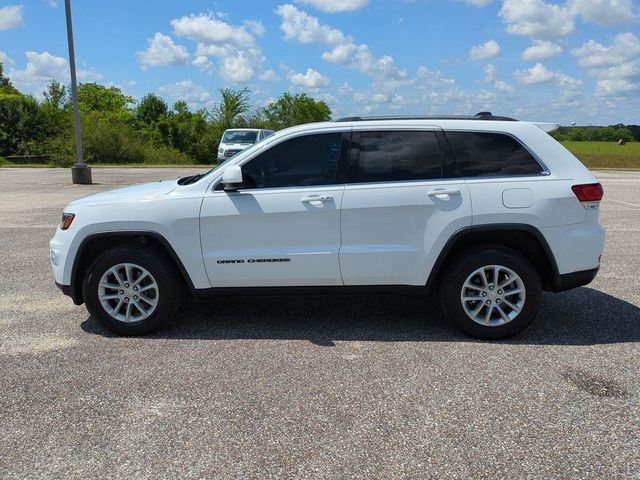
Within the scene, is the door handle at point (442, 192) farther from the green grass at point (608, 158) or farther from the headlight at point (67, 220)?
the green grass at point (608, 158)

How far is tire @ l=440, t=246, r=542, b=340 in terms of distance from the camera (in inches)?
171

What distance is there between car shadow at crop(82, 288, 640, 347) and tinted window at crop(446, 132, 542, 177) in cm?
136

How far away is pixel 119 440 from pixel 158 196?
2.11 m

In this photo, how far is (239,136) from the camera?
23.4 metres

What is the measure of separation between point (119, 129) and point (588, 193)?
4297cm

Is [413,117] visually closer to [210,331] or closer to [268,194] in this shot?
[268,194]

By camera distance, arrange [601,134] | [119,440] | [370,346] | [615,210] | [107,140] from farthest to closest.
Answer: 1. [601,134]
2. [107,140]
3. [615,210]
4. [370,346]
5. [119,440]

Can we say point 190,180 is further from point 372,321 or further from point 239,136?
point 239,136

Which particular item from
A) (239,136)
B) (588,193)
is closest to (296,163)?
(588,193)

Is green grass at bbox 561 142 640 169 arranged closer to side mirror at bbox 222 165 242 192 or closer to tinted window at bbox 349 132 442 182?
tinted window at bbox 349 132 442 182

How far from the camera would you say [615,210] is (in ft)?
39.6

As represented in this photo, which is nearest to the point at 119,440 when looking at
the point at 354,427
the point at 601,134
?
the point at 354,427

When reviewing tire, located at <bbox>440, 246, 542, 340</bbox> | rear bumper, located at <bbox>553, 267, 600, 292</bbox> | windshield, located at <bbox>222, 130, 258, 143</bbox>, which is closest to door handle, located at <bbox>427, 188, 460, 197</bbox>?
tire, located at <bbox>440, 246, 542, 340</bbox>

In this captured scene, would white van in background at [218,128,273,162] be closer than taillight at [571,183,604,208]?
No
